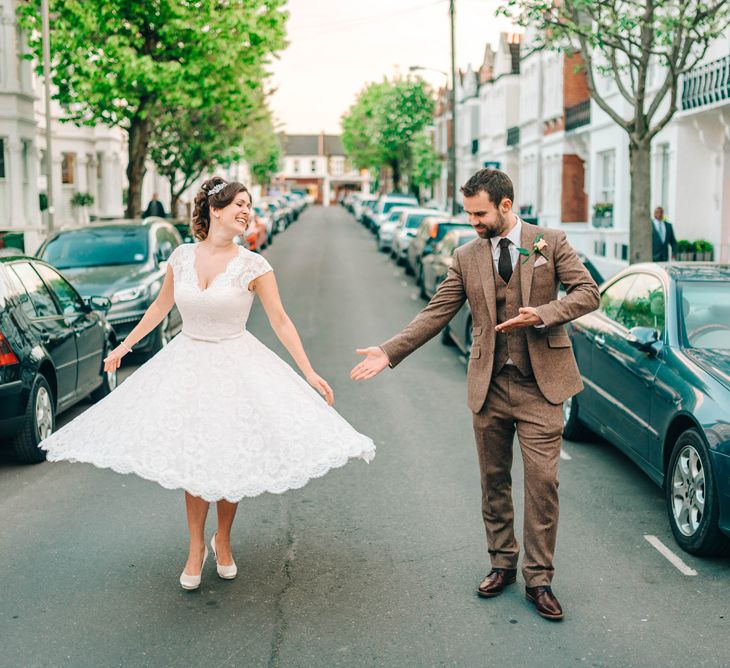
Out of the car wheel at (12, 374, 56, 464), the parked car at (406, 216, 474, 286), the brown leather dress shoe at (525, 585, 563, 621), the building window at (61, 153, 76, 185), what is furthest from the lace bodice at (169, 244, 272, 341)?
the building window at (61, 153, 76, 185)

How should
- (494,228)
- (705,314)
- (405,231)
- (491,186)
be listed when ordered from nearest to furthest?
(491,186)
(494,228)
(705,314)
(405,231)

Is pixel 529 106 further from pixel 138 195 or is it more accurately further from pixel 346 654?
pixel 346 654

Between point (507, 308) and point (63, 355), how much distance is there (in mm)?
4910

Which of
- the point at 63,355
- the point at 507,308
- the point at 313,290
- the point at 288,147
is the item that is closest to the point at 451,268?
the point at 507,308

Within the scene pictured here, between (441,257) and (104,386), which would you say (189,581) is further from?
(441,257)

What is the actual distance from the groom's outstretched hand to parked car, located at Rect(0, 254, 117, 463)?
346 centimetres

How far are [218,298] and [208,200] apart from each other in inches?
19.8

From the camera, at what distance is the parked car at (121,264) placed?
1245 centimetres

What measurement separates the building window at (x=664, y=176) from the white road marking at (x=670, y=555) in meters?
20.1

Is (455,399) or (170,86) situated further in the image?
(170,86)

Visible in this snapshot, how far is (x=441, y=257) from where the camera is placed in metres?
17.9

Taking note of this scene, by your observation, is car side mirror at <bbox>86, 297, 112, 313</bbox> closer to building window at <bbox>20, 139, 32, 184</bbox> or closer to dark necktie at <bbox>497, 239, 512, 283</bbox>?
dark necktie at <bbox>497, 239, 512, 283</bbox>

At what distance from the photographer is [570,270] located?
495 centimetres

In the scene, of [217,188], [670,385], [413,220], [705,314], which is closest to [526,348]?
[217,188]
